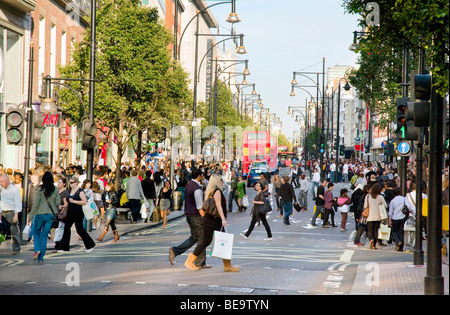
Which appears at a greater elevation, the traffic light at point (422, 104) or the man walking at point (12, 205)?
the traffic light at point (422, 104)

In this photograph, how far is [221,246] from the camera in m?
13.5

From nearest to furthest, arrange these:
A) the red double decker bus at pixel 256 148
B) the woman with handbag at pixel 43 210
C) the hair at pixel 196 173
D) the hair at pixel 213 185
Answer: the hair at pixel 213 185
the hair at pixel 196 173
the woman with handbag at pixel 43 210
the red double decker bus at pixel 256 148

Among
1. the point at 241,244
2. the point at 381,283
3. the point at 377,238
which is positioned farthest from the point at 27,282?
the point at 377,238

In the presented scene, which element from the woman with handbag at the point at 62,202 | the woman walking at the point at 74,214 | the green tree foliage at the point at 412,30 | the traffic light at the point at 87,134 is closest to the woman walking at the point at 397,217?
the green tree foliage at the point at 412,30

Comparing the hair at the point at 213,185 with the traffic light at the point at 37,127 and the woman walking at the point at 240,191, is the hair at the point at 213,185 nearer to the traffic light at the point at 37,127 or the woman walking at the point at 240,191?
the traffic light at the point at 37,127

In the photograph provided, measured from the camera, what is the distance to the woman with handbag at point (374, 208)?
1875 centimetres

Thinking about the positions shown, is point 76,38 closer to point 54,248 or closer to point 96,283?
point 54,248

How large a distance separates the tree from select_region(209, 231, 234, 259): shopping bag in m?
18.5

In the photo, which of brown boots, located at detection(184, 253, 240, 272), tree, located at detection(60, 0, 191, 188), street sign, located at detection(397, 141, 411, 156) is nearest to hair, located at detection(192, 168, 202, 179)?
brown boots, located at detection(184, 253, 240, 272)

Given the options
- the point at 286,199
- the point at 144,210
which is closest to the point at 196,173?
the point at 144,210

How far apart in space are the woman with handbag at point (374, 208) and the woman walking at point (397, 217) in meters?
0.35

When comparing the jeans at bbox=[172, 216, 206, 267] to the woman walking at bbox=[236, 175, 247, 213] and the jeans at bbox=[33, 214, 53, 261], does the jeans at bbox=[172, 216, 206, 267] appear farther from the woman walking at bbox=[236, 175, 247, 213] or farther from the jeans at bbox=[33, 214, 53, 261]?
the woman walking at bbox=[236, 175, 247, 213]
